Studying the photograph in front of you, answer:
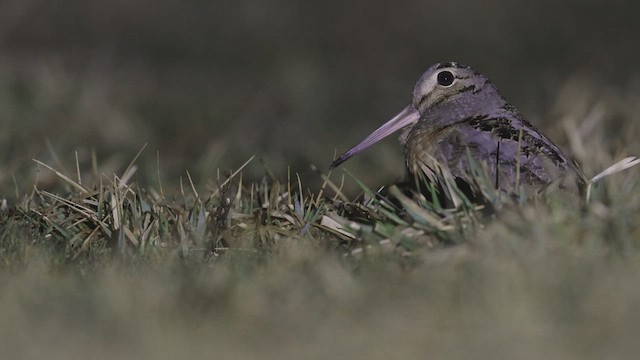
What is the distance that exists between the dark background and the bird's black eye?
2.77 ft

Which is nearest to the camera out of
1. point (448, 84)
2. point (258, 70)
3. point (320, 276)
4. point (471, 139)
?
point (320, 276)

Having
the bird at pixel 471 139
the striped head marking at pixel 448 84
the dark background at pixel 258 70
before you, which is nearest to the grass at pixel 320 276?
the bird at pixel 471 139

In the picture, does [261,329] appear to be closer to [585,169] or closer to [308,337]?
[308,337]

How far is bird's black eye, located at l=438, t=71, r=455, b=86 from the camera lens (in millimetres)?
5320

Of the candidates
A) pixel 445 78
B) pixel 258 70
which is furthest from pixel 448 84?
pixel 258 70

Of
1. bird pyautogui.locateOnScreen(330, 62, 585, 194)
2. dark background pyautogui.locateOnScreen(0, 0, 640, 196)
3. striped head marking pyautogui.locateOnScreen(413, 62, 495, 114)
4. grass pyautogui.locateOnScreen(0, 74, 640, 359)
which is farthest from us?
dark background pyautogui.locateOnScreen(0, 0, 640, 196)

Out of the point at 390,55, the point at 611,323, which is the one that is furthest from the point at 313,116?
the point at 611,323

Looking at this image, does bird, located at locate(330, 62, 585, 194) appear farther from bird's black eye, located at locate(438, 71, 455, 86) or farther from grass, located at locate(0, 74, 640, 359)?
grass, located at locate(0, 74, 640, 359)

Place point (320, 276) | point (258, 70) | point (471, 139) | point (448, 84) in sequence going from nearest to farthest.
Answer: point (320, 276), point (471, 139), point (448, 84), point (258, 70)

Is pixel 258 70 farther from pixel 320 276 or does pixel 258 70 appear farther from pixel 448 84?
pixel 320 276

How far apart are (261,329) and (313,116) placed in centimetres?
460

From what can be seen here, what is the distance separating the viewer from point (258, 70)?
28.8ft

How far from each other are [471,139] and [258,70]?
13.7 ft

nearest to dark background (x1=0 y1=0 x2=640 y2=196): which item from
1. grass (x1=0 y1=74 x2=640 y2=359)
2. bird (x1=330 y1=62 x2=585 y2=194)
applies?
bird (x1=330 y1=62 x2=585 y2=194)
